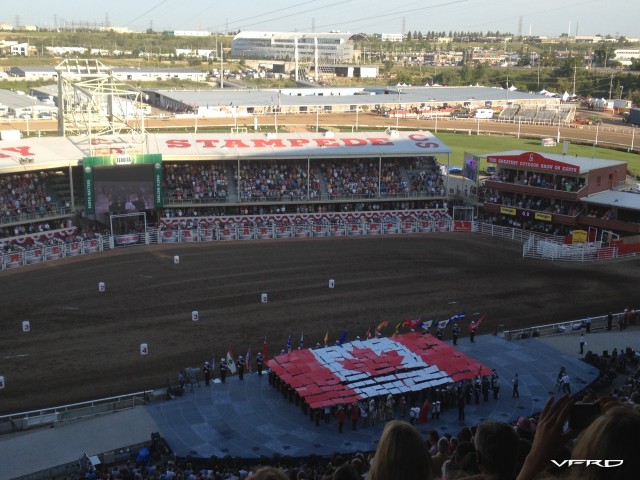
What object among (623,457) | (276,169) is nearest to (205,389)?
(623,457)

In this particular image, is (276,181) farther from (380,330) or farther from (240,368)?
(240,368)

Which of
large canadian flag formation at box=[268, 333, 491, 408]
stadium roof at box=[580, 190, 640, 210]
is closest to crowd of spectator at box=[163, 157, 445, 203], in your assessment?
stadium roof at box=[580, 190, 640, 210]

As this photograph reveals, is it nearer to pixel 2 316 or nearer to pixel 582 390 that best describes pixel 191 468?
pixel 582 390

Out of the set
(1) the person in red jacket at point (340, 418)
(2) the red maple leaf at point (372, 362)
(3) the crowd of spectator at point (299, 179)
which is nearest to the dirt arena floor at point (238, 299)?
(2) the red maple leaf at point (372, 362)

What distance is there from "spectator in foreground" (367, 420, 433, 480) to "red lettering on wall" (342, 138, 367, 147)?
4639cm

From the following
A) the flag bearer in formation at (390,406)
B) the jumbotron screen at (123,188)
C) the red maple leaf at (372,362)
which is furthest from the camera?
the jumbotron screen at (123,188)

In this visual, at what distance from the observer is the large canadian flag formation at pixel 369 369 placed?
21.8m

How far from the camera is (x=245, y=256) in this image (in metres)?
39.3

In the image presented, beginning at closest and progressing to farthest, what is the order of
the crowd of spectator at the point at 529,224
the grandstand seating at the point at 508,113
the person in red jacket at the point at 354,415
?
the person in red jacket at the point at 354,415
the crowd of spectator at the point at 529,224
the grandstand seating at the point at 508,113

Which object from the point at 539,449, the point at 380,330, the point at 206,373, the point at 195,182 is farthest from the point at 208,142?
the point at 539,449

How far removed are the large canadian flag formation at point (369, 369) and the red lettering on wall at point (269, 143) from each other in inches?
1014

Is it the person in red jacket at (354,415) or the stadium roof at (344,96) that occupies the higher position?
the stadium roof at (344,96)

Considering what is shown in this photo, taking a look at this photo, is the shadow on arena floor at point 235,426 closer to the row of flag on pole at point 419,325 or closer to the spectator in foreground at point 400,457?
the row of flag on pole at point 419,325

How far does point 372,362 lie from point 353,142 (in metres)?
29.0
